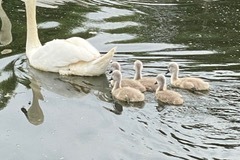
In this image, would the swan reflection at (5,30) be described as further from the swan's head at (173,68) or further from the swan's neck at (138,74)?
the swan's head at (173,68)

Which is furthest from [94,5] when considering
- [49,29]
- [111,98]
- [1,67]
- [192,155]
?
[192,155]

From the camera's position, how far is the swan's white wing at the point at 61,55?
7836mm

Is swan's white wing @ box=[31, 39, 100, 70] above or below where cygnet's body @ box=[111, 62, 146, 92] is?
above

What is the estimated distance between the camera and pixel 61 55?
794cm

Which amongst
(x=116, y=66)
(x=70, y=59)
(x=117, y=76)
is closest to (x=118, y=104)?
(x=117, y=76)

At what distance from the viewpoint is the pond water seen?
606 centimetres

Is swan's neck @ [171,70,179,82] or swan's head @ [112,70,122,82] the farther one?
swan's neck @ [171,70,179,82]

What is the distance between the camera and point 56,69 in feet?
26.4

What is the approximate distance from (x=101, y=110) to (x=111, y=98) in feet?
1.36

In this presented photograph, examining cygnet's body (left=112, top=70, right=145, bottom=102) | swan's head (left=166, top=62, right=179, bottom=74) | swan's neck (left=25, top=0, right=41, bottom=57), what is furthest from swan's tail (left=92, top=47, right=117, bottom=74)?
swan's neck (left=25, top=0, right=41, bottom=57)

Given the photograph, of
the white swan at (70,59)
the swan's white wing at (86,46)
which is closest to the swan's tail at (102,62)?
the white swan at (70,59)

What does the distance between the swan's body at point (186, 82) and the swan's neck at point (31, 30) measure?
1856mm

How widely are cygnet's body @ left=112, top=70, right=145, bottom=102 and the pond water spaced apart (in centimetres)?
9

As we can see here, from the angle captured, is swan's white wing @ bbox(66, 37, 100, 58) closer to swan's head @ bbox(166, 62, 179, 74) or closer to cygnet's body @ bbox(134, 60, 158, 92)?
cygnet's body @ bbox(134, 60, 158, 92)
